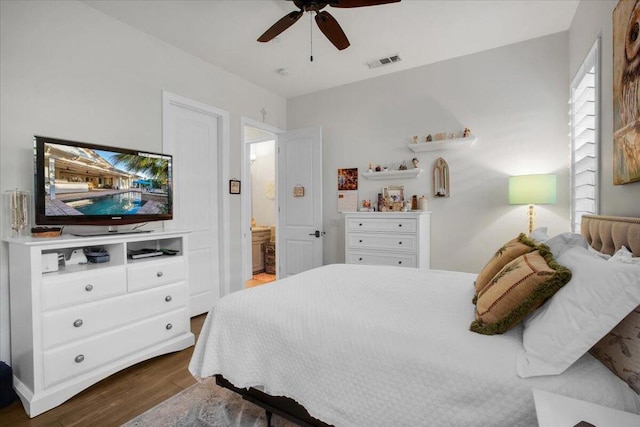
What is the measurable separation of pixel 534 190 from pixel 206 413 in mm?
3118

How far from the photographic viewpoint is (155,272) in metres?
2.48

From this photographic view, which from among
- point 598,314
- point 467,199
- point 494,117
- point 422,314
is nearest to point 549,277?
point 598,314

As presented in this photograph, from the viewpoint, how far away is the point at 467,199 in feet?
11.4

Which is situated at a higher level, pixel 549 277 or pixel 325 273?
pixel 549 277

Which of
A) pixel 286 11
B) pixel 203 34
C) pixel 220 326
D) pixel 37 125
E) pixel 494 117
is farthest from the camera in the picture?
pixel 494 117

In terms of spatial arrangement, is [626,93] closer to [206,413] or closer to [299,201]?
[206,413]

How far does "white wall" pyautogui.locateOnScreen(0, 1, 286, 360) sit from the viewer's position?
2139mm

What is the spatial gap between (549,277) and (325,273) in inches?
55.7

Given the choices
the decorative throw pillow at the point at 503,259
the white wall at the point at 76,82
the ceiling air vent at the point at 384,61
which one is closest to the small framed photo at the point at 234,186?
the white wall at the point at 76,82

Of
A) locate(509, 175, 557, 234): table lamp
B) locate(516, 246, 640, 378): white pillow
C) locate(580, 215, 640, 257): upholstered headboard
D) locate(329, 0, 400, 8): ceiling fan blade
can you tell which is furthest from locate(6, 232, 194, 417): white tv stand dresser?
locate(509, 175, 557, 234): table lamp

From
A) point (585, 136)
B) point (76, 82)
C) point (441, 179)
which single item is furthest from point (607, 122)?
point (76, 82)

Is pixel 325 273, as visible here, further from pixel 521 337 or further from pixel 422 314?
pixel 521 337

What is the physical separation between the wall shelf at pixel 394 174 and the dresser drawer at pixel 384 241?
2.65ft

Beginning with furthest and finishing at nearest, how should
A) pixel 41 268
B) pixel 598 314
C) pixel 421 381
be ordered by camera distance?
pixel 41 268 → pixel 421 381 → pixel 598 314
